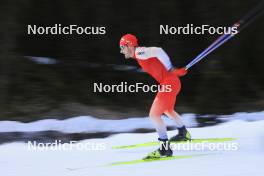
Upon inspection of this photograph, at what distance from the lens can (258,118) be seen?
7.65 meters

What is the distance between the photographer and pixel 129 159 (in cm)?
506

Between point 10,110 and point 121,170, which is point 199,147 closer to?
point 121,170

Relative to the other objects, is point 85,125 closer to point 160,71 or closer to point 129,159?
point 129,159

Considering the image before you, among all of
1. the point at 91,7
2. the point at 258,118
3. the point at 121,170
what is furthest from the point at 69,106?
the point at 121,170

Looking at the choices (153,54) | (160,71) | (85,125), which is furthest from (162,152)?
(85,125)

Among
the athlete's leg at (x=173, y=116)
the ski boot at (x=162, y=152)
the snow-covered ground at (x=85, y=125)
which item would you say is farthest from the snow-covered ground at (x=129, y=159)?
the snow-covered ground at (x=85, y=125)

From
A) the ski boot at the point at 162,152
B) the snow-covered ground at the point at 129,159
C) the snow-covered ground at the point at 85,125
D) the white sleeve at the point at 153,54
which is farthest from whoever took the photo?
the snow-covered ground at the point at 85,125

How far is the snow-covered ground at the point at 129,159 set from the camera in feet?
14.7

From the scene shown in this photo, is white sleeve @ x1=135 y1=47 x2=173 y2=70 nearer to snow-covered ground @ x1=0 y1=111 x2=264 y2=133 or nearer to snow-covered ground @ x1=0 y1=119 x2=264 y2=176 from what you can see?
snow-covered ground @ x1=0 y1=119 x2=264 y2=176

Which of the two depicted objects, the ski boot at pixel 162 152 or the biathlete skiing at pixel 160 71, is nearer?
the biathlete skiing at pixel 160 71

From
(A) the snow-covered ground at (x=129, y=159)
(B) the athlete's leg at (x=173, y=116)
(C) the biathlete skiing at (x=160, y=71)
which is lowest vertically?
(A) the snow-covered ground at (x=129, y=159)

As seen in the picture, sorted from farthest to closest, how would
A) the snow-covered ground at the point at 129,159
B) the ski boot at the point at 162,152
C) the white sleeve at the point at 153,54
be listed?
the ski boot at the point at 162,152 < the white sleeve at the point at 153,54 < the snow-covered ground at the point at 129,159

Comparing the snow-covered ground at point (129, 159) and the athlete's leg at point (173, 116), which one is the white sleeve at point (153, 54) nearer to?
the athlete's leg at point (173, 116)

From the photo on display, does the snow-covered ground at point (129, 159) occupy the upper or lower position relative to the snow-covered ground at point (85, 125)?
lower
